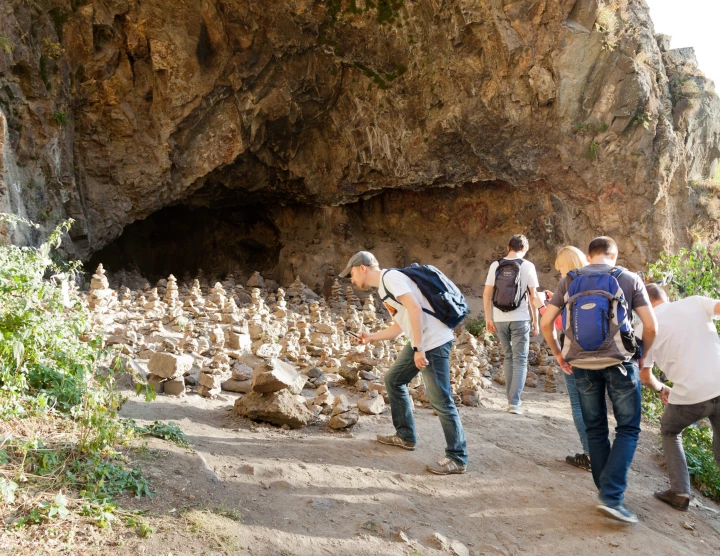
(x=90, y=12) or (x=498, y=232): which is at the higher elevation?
(x=90, y=12)

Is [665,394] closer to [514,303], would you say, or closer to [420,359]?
[514,303]

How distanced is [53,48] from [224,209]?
7231mm

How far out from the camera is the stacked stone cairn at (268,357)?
476 cm

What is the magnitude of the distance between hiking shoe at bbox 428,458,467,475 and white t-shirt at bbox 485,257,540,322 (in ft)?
6.18

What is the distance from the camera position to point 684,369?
145 inches

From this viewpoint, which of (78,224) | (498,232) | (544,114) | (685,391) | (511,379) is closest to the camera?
(685,391)

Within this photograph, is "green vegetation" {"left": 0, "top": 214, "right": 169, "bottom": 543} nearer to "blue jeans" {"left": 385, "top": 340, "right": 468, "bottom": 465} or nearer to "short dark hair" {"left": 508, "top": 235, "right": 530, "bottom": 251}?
"blue jeans" {"left": 385, "top": 340, "right": 468, "bottom": 465}

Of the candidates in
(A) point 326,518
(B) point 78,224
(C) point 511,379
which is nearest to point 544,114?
(C) point 511,379

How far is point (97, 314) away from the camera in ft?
22.6

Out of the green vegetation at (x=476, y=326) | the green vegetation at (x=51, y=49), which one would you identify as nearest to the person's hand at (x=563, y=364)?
the green vegetation at (x=476, y=326)

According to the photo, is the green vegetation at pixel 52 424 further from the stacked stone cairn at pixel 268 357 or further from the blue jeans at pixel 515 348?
the blue jeans at pixel 515 348

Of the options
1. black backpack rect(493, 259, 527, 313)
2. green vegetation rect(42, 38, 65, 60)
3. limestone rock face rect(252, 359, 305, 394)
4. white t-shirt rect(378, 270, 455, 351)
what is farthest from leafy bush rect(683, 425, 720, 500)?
green vegetation rect(42, 38, 65, 60)

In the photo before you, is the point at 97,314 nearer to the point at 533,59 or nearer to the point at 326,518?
the point at 326,518

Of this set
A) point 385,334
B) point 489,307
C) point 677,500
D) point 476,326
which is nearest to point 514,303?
A: point 489,307
